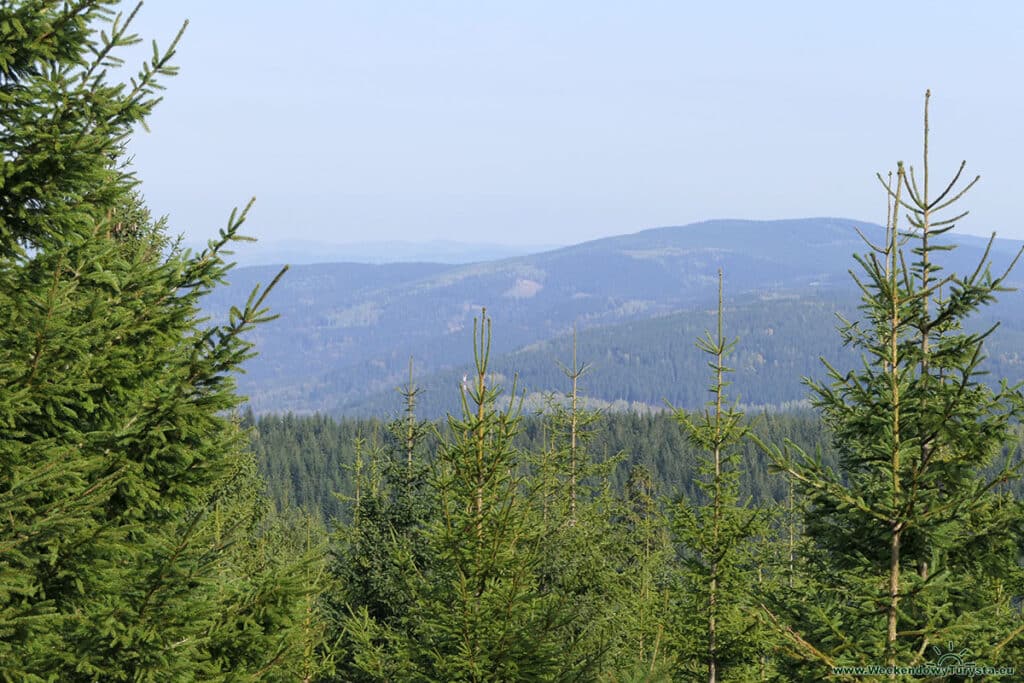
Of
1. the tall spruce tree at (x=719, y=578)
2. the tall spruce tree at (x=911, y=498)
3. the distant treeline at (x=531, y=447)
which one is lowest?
the distant treeline at (x=531, y=447)

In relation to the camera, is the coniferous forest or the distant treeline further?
the distant treeline

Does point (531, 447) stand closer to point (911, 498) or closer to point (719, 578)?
point (719, 578)

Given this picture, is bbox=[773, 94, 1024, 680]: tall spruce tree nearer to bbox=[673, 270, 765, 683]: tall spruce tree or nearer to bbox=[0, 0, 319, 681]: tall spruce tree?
bbox=[0, 0, 319, 681]: tall spruce tree

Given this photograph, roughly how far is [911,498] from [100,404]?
20.3 ft

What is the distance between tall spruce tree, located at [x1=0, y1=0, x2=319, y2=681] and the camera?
5.21 meters

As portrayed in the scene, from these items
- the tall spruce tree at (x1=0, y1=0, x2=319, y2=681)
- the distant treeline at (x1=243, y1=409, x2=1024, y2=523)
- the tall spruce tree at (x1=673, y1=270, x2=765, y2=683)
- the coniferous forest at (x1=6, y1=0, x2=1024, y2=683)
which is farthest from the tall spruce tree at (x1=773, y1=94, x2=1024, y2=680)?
the distant treeline at (x1=243, y1=409, x2=1024, y2=523)

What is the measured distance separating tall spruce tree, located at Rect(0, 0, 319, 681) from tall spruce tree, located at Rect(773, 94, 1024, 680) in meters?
4.23

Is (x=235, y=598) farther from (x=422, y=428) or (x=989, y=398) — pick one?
(x=422, y=428)

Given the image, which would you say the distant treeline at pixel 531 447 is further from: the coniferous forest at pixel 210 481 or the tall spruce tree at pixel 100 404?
the tall spruce tree at pixel 100 404


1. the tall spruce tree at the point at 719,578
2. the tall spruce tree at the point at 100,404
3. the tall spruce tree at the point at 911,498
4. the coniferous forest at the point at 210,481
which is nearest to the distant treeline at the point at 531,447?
the tall spruce tree at the point at 719,578

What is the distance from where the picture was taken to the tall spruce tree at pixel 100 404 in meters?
5.21

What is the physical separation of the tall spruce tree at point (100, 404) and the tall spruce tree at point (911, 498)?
13.9 feet

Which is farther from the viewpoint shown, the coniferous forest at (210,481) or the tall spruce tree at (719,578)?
the tall spruce tree at (719,578)

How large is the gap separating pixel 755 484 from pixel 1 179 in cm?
14223
